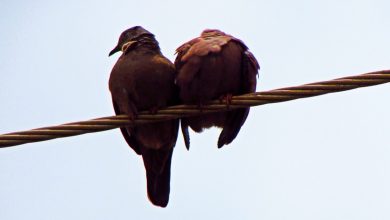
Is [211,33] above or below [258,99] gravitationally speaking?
above

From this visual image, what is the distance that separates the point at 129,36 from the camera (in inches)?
254

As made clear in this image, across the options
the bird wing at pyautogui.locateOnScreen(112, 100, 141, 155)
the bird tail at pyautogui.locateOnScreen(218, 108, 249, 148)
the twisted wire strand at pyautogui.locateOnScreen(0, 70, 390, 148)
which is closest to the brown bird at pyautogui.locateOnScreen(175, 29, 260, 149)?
the bird tail at pyautogui.locateOnScreen(218, 108, 249, 148)

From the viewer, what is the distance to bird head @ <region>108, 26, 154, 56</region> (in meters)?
6.31

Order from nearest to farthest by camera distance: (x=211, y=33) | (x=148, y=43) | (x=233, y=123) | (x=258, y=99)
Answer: (x=258, y=99) → (x=233, y=123) → (x=211, y=33) → (x=148, y=43)

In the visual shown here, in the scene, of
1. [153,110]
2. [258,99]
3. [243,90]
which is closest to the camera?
[258,99]

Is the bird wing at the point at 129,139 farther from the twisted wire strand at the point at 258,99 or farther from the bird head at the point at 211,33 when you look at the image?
the twisted wire strand at the point at 258,99

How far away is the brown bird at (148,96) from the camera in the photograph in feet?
18.9

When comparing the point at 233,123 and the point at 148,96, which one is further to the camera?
the point at 233,123

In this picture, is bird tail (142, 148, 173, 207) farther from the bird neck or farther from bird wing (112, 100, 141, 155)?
the bird neck

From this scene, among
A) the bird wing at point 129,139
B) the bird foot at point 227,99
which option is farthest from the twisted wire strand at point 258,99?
the bird wing at point 129,139

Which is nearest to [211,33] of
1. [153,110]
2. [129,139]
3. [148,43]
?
[148,43]

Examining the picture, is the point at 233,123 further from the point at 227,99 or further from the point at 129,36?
the point at 129,36

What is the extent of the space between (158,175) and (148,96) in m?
0.80

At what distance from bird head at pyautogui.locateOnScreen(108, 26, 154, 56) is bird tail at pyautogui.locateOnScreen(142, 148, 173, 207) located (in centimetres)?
78
